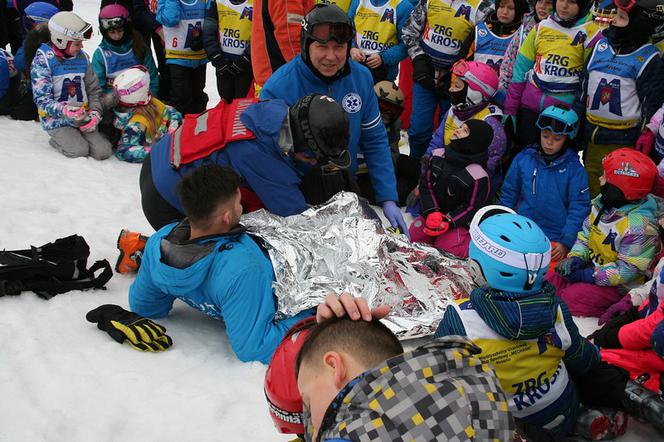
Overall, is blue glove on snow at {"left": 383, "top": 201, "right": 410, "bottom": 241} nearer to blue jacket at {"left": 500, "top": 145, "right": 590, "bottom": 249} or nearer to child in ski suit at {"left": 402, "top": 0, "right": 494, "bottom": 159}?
blue jacket at {"left": 500, "top": 145, "right": 590, "bottom": 249}

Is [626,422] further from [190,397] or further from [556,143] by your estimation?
[556,143]

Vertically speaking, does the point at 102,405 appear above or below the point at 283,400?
below

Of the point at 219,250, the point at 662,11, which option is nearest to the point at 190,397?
the point at 219,250

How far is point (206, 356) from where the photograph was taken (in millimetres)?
3131

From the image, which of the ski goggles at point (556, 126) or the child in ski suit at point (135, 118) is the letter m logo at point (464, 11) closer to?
the ski goggles at point (556, 126)

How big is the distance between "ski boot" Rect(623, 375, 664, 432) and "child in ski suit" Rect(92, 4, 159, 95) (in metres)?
5.32

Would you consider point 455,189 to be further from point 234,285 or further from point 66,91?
point 66,91

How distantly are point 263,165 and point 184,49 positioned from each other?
359cm

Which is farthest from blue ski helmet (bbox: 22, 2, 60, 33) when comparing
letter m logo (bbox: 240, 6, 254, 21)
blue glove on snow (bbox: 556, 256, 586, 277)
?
blue glove on snow (bbox: 556, 256, 586, 277)

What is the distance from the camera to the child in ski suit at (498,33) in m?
5.48

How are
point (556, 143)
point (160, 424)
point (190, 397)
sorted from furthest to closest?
1. point (556, 143)
2. point (190, 397)
3. point (160, 424)

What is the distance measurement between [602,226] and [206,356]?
8.09 feet

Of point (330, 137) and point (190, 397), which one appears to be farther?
point (330, 137)

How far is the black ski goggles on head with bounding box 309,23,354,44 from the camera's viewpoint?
3.94 m
